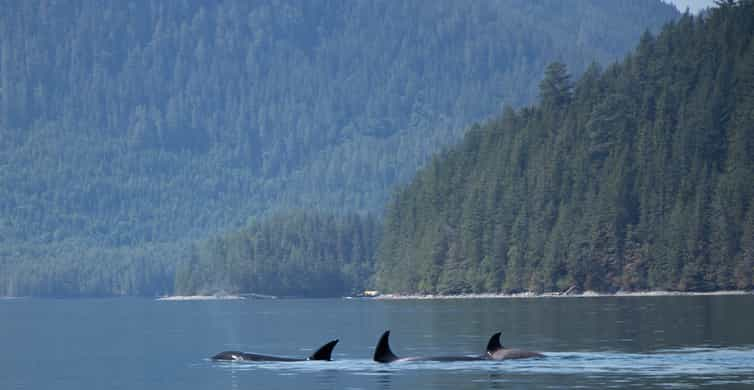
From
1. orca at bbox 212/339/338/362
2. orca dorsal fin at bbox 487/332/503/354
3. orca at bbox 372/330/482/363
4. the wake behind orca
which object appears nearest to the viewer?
orca dorsal fin at bbox 487/332/503/354

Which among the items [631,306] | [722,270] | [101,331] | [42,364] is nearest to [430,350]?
[42,364]

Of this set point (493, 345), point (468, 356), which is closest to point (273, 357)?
point (468, 356)

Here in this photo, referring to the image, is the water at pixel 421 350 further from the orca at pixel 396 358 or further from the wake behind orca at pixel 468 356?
the wake behind orca at pixel 468 356

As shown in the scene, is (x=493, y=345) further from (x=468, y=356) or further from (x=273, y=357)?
(x=273, y=357)

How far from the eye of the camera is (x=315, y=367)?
81500 millimetres

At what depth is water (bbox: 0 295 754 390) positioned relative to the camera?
239 feet

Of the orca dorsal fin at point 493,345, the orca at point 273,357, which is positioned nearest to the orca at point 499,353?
the orca dorsal fin at point 493,345

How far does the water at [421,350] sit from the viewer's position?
7288 cm

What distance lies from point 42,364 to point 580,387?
3785 cm

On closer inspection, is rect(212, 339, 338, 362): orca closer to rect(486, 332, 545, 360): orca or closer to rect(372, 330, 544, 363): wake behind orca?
rect(372, 330, 544, 363): wake behind orca

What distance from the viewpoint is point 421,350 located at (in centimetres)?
9562

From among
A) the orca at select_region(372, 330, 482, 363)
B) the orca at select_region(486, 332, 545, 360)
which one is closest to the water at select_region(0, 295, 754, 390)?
the orca at select_region(372, 330, 482, 363)

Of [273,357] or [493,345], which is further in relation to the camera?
[273,357]

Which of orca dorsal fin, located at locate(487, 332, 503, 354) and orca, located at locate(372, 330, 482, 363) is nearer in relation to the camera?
orca dorsal fin, located at locate(487, 332, 503, 354)
